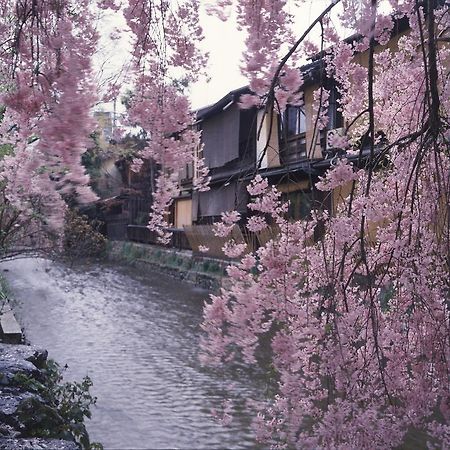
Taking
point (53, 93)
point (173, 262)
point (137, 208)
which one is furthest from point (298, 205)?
point (137, 208)

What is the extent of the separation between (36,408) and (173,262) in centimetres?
1643

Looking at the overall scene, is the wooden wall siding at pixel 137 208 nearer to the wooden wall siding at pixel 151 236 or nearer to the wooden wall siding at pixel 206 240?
the wooden wall siding at pixel 151 236

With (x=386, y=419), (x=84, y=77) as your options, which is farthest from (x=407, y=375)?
(x=84, y=77)

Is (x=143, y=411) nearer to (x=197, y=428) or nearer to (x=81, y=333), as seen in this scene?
(x=197, y=428)

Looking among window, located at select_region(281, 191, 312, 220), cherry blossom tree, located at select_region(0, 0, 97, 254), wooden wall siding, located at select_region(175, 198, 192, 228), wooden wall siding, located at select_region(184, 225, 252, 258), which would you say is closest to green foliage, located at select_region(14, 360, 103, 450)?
cherry blossom tree, located at select_region(0, 0, 97, 254)

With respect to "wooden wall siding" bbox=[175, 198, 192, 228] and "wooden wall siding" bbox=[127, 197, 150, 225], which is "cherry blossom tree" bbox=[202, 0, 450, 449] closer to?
"wooden wall siding" bbox=[175, 198, 192, 228]

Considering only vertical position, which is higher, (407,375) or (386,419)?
(407,375)

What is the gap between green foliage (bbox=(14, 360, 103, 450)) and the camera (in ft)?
10.7

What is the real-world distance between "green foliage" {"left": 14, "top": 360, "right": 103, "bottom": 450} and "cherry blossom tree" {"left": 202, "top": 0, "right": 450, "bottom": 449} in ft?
3.51

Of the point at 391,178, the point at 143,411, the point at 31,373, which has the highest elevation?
the point at 391,178

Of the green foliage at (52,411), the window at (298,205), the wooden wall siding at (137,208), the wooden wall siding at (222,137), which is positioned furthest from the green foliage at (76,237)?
the wooden wall siding at (137,208)

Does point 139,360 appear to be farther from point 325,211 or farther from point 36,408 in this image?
point 325,211

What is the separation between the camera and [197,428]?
17.6ft

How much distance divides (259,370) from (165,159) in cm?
469
